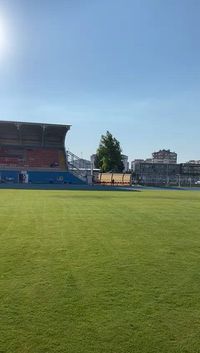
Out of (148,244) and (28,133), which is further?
(28,133)

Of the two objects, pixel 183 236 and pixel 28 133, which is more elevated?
pixel 28 133

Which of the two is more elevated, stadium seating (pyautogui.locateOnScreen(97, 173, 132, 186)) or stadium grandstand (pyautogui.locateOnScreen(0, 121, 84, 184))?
stadium grandstand (pyautogui.locateOnScreen(0, 121, 84, 184))

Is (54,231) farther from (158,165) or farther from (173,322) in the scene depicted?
(158,165)

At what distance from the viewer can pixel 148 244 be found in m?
10.3

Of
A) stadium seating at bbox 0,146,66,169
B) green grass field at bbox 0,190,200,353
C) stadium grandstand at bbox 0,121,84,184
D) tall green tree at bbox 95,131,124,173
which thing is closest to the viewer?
green grass field at bbox 0,190,200,353

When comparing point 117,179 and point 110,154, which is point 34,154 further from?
point 110,154

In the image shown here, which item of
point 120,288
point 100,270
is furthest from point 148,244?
point 120,288

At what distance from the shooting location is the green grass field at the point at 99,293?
4406mm

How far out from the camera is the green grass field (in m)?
4.41

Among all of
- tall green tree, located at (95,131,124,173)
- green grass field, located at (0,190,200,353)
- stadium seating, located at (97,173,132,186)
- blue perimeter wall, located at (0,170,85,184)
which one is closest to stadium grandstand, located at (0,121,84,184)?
blue perimeter wall, located at (0,170,85,184)

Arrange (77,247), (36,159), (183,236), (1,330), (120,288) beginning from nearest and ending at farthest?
(1,330)
(120,288)
(77,247)
(183,236)
(36,159)

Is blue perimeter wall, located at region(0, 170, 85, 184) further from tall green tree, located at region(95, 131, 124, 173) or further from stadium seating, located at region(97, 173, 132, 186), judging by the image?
tall green tree, located at region(95, 131, 124, 173)

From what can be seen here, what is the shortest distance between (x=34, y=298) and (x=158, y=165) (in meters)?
135

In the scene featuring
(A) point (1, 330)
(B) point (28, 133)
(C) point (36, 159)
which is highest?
(B) point (28, 133)
